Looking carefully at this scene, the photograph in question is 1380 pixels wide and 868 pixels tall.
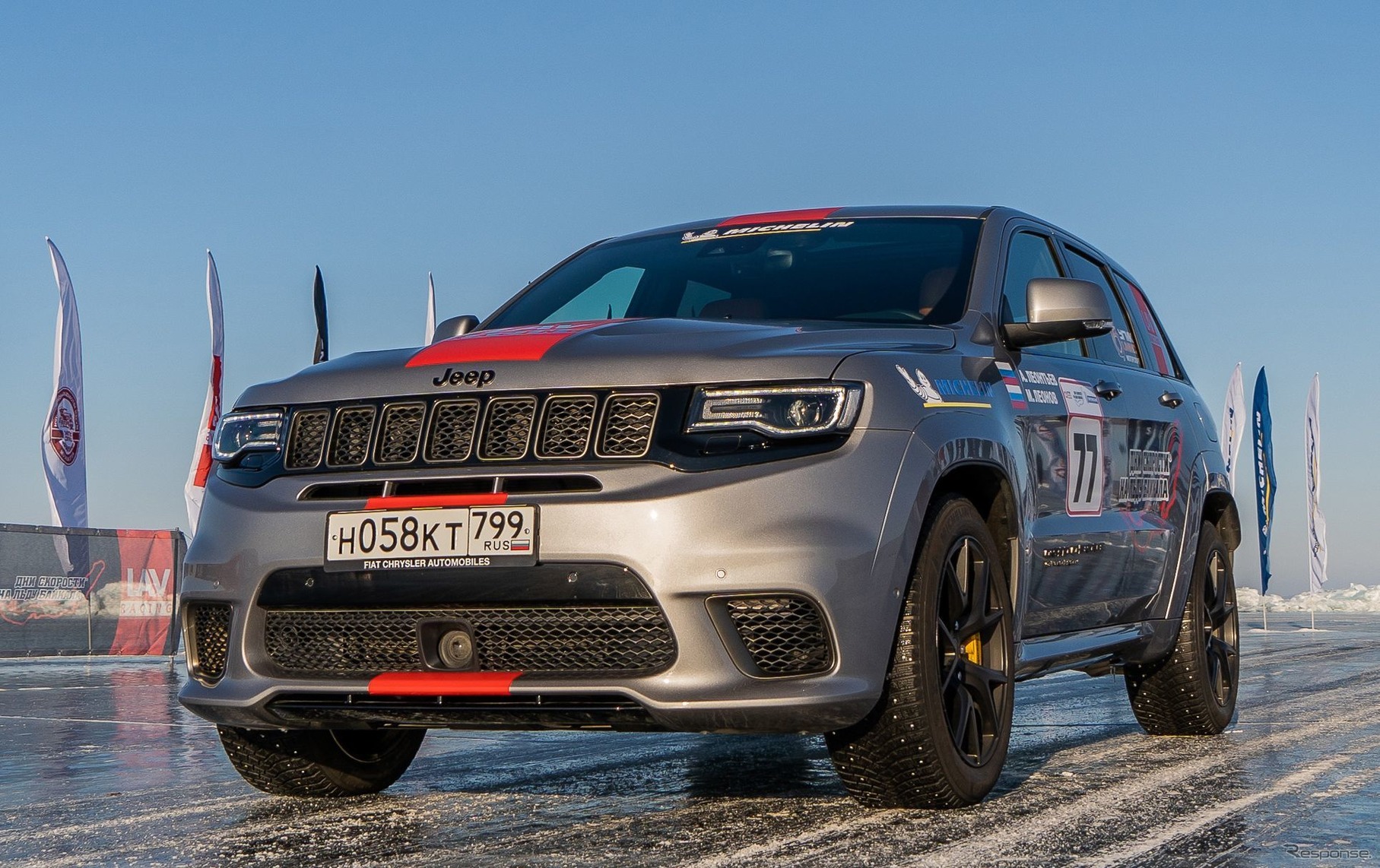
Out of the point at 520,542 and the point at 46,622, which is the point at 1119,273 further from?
the point at 46,622

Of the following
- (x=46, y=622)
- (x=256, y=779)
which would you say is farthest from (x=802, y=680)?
(x=46, y=622)

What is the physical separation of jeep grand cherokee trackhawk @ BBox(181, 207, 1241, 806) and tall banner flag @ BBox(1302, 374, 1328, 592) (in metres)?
24.2

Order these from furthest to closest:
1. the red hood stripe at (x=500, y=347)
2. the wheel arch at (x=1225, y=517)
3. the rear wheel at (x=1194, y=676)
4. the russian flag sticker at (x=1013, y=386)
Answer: the wheel arch at (x=1225, y=517)
the rear wheel at (x=1194, y=676)
the russian flag sticker at (x=1013, y=386)
the red hood stripe at (x=500, y=347)

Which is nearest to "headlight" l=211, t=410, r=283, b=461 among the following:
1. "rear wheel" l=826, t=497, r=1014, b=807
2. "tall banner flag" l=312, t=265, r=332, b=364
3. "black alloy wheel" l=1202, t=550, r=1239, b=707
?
"rear wheel" l=826, t=497, r=1014, b=807

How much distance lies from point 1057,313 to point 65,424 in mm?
16377

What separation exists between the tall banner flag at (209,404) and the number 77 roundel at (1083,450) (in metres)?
14.8

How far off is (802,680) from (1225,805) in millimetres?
1532

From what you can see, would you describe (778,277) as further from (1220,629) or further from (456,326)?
(1220,629)

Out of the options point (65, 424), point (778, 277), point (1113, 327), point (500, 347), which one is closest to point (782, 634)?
point (500, 347)

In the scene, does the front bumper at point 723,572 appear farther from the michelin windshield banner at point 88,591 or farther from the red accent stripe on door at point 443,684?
the michelin windshield banner at point 88,591

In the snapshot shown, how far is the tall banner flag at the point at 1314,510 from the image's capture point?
90.3 feet

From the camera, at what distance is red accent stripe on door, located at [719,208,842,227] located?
595 centimetres

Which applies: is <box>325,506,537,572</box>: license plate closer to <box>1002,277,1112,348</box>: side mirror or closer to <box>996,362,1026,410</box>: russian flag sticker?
<box>996,362,1026,410</box>: russian flag sticker

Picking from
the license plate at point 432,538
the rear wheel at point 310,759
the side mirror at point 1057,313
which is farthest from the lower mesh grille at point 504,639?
the side mirror at point 1057,313
